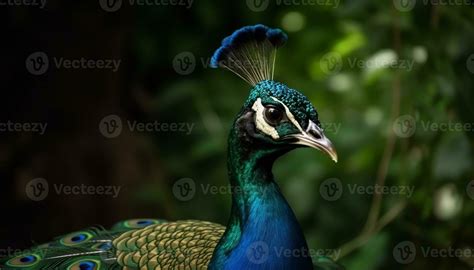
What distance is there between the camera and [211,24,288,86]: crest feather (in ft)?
6.79

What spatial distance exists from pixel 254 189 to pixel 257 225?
0.10m

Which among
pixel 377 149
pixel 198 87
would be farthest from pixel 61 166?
pixel 377 149

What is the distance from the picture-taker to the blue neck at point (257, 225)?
200cm

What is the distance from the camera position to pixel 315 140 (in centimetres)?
188

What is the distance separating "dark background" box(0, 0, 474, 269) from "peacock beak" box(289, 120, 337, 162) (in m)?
1.04

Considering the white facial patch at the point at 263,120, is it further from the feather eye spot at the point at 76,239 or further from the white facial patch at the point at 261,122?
the feather eye spot at the point at 76,239

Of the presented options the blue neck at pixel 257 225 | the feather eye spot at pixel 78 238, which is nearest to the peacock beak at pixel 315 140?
the blue neck at pixel 257 225

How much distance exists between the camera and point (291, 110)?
1.92 meters

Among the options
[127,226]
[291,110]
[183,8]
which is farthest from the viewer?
[183,8]

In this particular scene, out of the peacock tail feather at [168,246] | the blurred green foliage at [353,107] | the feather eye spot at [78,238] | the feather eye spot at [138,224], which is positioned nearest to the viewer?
the peacock tail feather at [168,246]

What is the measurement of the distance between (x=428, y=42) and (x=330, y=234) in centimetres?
109

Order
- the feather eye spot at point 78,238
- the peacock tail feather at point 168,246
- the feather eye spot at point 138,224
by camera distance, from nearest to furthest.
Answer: the peacock tail feather at point 168,246
the feather eye spot at point 78,238
the feather eye spot at point 138,224

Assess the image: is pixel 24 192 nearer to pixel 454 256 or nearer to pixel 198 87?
pixel 198 87

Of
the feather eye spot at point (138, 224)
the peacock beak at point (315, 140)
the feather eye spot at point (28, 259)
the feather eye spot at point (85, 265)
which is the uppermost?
the peacock beak at point (315, 140)
